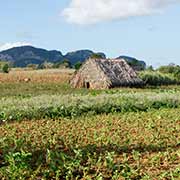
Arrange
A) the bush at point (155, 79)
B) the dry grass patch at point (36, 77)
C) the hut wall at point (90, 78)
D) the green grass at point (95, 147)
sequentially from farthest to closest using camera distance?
the bush at point (155, 79) < the dry grass patch at point (36, 77) < the hut wall at point (90, 78) < the green grass at point (95, 147)

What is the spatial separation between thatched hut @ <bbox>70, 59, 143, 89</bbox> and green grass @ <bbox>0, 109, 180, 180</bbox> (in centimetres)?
1617

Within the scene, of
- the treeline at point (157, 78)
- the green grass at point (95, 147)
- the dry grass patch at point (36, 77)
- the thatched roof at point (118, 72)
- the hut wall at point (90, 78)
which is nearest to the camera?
the green grass at point (95, 147)

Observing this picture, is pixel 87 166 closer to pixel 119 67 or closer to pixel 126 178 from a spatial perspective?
pixel 126 178

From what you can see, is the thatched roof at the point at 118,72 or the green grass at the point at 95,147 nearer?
the green grass at the point at 95,147

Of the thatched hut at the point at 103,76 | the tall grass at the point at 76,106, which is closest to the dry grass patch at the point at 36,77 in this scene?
the thatched hut at the point at 103,76

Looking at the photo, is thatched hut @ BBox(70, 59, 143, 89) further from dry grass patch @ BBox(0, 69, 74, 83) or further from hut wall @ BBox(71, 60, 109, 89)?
dry grass patch @ BBox(0, 69, 74, 83)

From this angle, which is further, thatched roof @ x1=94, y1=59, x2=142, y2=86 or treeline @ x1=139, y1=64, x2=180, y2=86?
treeline @ x1=139, y1=64, x2=180, y2=86

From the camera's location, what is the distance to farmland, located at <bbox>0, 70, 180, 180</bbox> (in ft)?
26.5

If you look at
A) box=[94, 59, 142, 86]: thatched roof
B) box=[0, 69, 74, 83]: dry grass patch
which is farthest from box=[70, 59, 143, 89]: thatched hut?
box=[0, 69, 74, 83]: dry grass patch

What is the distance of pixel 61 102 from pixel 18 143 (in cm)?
725

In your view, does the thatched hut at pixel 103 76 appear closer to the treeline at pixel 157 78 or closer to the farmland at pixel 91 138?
the treeline at pixel 157 78

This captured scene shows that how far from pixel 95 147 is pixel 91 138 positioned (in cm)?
133

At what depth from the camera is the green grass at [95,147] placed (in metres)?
7.98

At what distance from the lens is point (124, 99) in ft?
64.8
